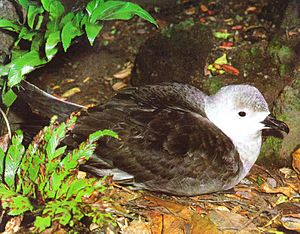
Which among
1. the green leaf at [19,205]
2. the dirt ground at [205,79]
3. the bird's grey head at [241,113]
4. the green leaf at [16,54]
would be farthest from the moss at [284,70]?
the green leaf at [19,205]

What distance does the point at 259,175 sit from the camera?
5508 mm

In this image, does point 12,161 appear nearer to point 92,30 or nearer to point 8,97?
point 8,97

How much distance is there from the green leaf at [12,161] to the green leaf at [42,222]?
16.0 inches

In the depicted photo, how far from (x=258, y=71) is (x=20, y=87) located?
2.47 m

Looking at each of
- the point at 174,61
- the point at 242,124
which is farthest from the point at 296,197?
the point at 174,61

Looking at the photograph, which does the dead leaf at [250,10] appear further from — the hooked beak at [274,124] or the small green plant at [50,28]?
the small green plant at [50,28]

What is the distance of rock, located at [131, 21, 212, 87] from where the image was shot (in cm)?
631

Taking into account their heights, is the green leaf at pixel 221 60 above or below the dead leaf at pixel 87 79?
above

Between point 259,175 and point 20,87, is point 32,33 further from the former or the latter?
point 259,175

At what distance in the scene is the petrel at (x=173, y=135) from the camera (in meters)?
4.79

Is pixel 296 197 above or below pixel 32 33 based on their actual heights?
below

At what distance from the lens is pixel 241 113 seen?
16.6 ft

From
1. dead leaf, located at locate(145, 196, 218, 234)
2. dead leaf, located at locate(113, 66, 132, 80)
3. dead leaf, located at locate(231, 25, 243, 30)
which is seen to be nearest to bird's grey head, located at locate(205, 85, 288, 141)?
dead leaf, located at locate(145, 196, 218, 234)

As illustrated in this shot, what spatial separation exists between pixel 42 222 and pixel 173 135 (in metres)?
1.36
